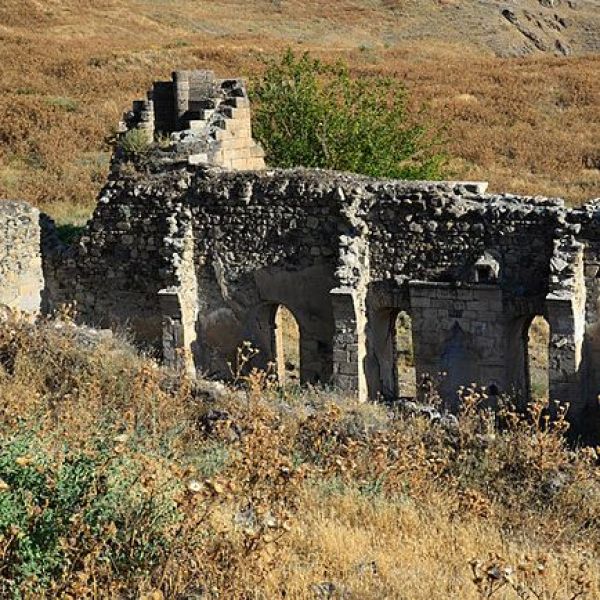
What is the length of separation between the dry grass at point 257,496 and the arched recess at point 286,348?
4.07 meters

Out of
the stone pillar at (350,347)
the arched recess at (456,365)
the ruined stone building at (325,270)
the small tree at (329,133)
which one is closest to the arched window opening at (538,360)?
the arched recess at (456,365)

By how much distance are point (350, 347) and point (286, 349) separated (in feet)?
14.3

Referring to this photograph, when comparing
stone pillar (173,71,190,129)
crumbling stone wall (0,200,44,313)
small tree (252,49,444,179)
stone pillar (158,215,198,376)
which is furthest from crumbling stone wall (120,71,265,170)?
small tree (252,49,444,179)

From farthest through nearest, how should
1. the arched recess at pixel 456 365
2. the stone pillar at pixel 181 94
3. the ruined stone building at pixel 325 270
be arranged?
the stone pillar at pixel 181 94 < the arched recess at pixel 456 365 < the ruined stone building at pixel 325 270

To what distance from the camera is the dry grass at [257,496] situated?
5.90 meters

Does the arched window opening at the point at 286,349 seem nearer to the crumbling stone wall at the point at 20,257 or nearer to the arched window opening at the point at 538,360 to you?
the arched window opening at the point at 538,360

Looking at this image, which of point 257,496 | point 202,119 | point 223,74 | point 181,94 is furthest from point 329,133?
point 223,74

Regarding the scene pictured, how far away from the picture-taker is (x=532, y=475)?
8.70 meters

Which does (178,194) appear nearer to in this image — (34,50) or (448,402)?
(448,402)

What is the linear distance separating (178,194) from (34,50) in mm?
30221

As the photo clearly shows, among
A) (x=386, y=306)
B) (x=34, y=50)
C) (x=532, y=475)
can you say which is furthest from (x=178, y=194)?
(x=34, y=50)

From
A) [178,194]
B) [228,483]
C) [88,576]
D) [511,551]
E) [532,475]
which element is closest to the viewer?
[88,576]

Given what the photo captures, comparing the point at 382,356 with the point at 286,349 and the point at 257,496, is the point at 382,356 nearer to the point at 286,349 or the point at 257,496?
the point at 286,349

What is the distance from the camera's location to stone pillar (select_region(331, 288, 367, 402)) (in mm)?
14062
